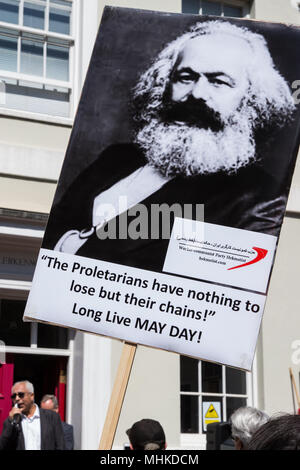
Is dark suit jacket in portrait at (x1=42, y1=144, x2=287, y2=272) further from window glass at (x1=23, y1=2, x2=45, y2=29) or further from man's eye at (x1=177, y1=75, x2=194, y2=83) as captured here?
window glass at (x1=23, y1=2, x2=45, y2=29)

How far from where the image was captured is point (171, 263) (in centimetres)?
398

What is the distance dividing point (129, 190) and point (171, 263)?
49cm

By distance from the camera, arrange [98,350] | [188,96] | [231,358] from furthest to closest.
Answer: [98,350], [188,96], [231,358]

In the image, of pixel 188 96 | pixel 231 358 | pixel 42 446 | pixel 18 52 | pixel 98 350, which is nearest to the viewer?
pixel 231 358

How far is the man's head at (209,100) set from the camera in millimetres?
4102

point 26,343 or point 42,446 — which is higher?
point 26,343

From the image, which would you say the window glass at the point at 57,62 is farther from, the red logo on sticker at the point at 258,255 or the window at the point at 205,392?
the red logo on sticker at the point at 258,255

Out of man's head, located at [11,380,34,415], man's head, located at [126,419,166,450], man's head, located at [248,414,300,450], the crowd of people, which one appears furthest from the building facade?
man's head, located at [248,414,300,450]

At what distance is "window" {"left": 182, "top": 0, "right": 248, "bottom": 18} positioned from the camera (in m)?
10.1

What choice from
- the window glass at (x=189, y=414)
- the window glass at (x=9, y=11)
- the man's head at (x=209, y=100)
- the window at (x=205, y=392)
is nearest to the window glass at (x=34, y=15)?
the window glass at (x=9, y=11)

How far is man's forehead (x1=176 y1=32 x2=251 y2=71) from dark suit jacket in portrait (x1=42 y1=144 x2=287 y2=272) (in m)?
0.63

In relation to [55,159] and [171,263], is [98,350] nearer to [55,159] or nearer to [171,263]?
[55,159]

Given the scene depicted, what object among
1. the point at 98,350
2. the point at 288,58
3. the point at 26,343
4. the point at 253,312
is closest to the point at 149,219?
the point at 253,312

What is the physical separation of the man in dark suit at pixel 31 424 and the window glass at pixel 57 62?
4873mm
